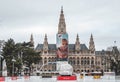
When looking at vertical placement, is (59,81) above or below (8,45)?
below

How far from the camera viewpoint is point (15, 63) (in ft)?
422

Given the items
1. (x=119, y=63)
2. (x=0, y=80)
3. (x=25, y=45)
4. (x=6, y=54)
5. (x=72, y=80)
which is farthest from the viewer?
(x=25, y=45)

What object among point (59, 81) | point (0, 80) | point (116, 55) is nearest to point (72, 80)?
point (59, 81)

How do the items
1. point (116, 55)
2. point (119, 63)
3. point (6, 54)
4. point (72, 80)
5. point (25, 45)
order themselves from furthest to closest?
point (25, 45) < point (116, 55) < point (6, 54) < point (119, 63) < point (72, 80)

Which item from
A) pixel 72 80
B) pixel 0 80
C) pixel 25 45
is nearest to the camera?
pixel 72 80

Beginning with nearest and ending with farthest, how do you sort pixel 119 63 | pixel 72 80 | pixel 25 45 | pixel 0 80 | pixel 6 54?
pixel 72 80, pixel 0 80, pixel 119 63, pixel 6 54, pixel 25 45

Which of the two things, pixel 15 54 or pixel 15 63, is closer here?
pixel 15 63

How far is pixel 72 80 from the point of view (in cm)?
2009

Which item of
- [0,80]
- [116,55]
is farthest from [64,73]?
[116,55]

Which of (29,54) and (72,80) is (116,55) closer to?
(29,54)

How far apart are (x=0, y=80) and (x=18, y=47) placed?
120 meters

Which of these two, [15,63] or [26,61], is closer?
[15,63]

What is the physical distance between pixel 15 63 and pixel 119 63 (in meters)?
35.2

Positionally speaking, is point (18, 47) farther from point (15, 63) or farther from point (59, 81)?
point (59, 81)
